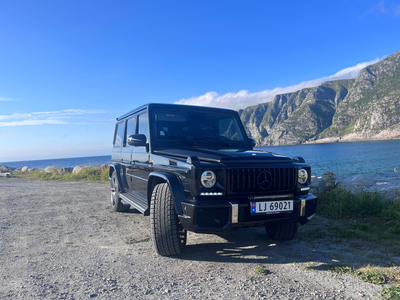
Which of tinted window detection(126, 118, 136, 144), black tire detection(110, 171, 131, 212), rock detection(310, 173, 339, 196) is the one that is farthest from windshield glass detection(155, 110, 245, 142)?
rock detection(310, 173, 339, 196)

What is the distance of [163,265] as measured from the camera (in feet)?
10.1

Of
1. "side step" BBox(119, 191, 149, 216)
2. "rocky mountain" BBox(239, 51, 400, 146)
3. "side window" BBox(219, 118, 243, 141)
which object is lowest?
"side step" BBox(119, 191, 149, 216)

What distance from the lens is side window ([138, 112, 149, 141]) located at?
169 inches

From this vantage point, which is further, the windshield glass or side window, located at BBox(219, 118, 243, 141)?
side window, located at BBox(219, 118, 243, 141)

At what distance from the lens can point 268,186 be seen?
3.09 m

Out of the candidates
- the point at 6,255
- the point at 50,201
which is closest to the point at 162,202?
the point at 6,255

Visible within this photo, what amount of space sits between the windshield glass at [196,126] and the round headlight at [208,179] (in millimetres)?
1438

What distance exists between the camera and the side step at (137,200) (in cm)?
377

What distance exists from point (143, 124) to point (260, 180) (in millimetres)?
2324

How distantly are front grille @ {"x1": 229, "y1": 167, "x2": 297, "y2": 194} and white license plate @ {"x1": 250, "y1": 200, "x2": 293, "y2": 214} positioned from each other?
0.13m

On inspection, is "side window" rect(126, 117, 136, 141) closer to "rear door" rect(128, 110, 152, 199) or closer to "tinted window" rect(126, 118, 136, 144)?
"tinted window" rect(126, 118, 136, 144)

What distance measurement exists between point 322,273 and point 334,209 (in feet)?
9.84

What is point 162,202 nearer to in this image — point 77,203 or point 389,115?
point 77,203

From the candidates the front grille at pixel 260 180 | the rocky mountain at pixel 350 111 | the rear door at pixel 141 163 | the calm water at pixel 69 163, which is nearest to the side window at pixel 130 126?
the rear door at pixel 141 163
